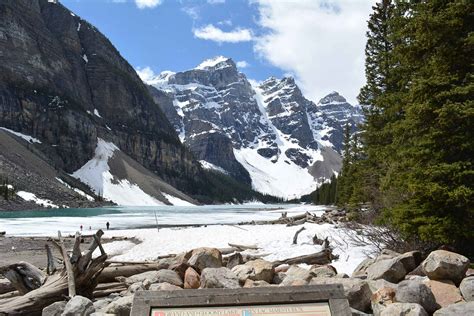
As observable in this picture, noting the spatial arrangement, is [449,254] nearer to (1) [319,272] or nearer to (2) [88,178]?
(1) [319,272]

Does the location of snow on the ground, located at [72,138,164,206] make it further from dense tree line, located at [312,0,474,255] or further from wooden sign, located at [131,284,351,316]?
wooden sign, located at [131,284,351,316]

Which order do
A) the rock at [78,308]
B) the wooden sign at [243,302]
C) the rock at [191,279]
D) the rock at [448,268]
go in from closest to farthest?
the wooden sign at [243,302], the rock at [78,308], the rock at [448,268], the rock at [191,279]

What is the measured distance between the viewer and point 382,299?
284 inches

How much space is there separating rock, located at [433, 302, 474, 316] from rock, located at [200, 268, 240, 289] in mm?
3745

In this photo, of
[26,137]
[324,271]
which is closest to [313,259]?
[324,271]

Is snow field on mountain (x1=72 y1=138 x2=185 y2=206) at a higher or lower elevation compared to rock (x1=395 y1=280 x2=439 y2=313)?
higher

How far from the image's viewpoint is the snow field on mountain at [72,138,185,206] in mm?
173750

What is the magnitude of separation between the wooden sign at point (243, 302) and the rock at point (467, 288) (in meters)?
3.14

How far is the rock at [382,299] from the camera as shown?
23.0 feet

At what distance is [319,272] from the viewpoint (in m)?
10.5

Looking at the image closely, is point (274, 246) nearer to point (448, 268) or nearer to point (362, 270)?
point (362, 270)

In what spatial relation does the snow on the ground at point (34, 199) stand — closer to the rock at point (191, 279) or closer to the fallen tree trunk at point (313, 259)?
the fallen tree trunk at point (313, 259)

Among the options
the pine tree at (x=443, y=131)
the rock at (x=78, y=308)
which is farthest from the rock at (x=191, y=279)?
the pine tree at (x=443, y=131)

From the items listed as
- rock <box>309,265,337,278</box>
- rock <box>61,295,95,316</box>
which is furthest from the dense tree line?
rock <box>61,295,95,316</box>
